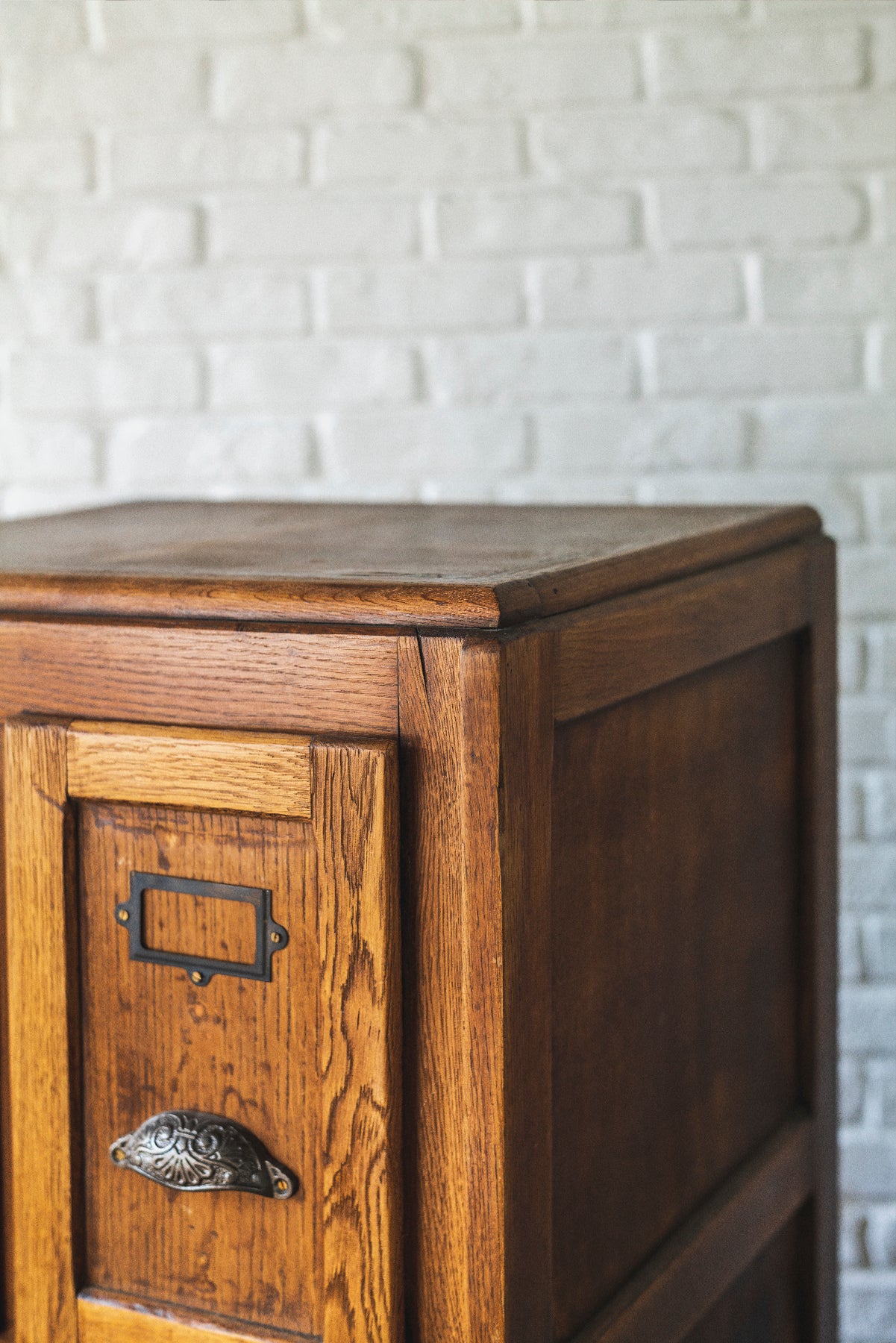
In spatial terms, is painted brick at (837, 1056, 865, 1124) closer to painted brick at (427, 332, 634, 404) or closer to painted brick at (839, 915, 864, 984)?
painted brick at (839, 915, 864, 984)

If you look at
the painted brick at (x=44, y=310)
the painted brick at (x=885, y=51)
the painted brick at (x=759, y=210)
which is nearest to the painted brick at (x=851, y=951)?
the painted brick at (x=759, y=210)

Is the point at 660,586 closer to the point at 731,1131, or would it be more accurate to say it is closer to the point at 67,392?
the point at 731,1131

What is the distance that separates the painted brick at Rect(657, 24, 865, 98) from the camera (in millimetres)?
1752

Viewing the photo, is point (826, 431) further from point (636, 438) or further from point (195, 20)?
point (195, 20)

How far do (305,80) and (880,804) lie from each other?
3.63 ft

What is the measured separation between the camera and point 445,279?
188 cm

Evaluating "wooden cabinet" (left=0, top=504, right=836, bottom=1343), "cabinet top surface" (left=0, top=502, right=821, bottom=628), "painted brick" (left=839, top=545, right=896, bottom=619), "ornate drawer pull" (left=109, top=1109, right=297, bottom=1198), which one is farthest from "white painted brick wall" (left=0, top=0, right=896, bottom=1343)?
"ornate drawer pull" (left=109, top=1109, right=297, bottom=1198)

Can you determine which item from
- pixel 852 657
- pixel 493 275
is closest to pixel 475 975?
pixel 852 657

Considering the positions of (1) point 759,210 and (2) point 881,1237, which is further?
(2) point 881,1237

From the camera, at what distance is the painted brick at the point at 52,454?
79.4 inches

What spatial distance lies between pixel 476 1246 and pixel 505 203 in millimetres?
1291

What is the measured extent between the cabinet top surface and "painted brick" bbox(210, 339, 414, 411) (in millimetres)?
434

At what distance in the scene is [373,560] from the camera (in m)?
1.07

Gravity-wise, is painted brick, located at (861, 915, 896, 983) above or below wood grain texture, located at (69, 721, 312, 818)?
below
